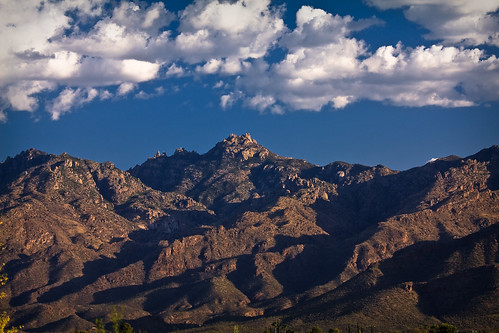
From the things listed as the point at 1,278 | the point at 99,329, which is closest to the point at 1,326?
the point at 1,278

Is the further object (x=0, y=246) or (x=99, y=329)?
(x=99, y=329)

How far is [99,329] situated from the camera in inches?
5236

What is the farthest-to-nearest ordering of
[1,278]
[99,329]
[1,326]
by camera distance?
1. [99,329]
2. [1,326]
3. [1,278]

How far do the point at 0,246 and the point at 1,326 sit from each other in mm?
9947

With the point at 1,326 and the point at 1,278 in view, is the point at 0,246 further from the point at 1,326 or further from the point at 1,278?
the point at 1,326

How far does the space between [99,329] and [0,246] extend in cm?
6566

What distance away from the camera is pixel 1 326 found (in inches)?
2977

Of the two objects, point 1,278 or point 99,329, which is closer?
point 1,278

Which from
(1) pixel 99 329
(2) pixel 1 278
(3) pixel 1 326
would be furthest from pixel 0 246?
(1) pixel 99 329

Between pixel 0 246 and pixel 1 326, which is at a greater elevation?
pixel 0 246

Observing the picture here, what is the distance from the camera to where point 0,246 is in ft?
234

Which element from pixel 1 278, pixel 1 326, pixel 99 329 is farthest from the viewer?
pixel 99 329

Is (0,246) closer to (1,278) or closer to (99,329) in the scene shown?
(1,278)

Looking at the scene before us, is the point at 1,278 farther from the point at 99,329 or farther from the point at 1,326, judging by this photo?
the point at 99,329
